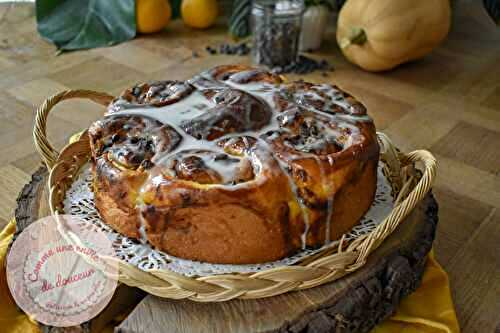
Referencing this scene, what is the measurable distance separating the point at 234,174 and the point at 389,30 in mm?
1010

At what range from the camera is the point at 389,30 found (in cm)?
161

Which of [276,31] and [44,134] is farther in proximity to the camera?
[276,31]

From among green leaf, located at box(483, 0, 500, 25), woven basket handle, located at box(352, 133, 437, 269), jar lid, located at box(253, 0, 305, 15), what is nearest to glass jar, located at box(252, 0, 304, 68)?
jar lid, located at box(253, 0, 305, 15)

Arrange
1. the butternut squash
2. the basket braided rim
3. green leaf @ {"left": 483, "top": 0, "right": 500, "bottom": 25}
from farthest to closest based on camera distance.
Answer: green leaf @ {"left": 483, "top": 0, "right": 500, "bottom": 25}
the butternut squash
the basket braided rim

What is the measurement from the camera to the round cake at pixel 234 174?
76cm

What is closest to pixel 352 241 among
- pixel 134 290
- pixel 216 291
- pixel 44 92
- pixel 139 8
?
pixel 216 291

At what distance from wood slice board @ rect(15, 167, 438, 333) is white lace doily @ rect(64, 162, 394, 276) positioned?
1.6 inches

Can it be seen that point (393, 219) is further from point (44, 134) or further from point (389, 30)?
point (389, 30)

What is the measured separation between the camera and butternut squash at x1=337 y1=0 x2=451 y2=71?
161 cm

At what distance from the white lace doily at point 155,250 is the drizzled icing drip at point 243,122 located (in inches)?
1.1

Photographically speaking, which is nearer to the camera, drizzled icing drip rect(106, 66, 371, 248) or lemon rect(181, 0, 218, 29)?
drizzled icing drip rect(106, 66, 371, 248)

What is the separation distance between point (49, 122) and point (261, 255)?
811 mm

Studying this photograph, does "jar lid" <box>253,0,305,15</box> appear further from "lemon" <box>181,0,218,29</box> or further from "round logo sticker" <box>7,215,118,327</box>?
"round logo sticker" <box>7,215,118,327</box>

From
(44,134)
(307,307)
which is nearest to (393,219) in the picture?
(307,307)
